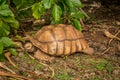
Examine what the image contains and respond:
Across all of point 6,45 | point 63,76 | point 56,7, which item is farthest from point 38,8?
point 63,76

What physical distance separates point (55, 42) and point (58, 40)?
0.16 feet

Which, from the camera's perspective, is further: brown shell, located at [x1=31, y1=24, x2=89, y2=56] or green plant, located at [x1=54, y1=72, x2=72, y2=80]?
brown shell, located at [x1=31, y1=24, x2=89, y2=56]

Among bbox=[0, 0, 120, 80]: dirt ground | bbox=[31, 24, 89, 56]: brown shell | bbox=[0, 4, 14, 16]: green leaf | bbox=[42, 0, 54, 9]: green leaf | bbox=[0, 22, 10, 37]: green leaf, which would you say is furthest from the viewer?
bbox=[31, 24, 89, 56]: brown shell

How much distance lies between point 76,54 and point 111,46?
56cm

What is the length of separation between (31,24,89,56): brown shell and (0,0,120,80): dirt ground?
13cm

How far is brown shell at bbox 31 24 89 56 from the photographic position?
12.3ft

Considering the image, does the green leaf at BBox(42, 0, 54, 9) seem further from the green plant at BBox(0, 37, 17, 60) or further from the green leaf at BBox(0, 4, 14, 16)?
the green plant at BBox(0, 37, 17, 60)

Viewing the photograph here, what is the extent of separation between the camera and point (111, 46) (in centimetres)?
427

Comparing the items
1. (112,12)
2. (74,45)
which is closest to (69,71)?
(74,45)

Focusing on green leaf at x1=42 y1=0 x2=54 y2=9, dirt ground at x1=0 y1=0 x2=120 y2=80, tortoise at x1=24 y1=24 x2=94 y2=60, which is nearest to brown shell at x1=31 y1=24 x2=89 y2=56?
tortoise at x1=24 y1=24 x2=94 y2=60

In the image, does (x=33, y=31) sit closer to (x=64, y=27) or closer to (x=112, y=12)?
(x=64, y=27)

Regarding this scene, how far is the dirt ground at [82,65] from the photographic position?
3512mm

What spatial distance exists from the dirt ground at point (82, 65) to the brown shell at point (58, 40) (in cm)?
13

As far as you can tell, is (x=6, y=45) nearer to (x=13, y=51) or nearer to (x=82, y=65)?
(x=13, y=51)
